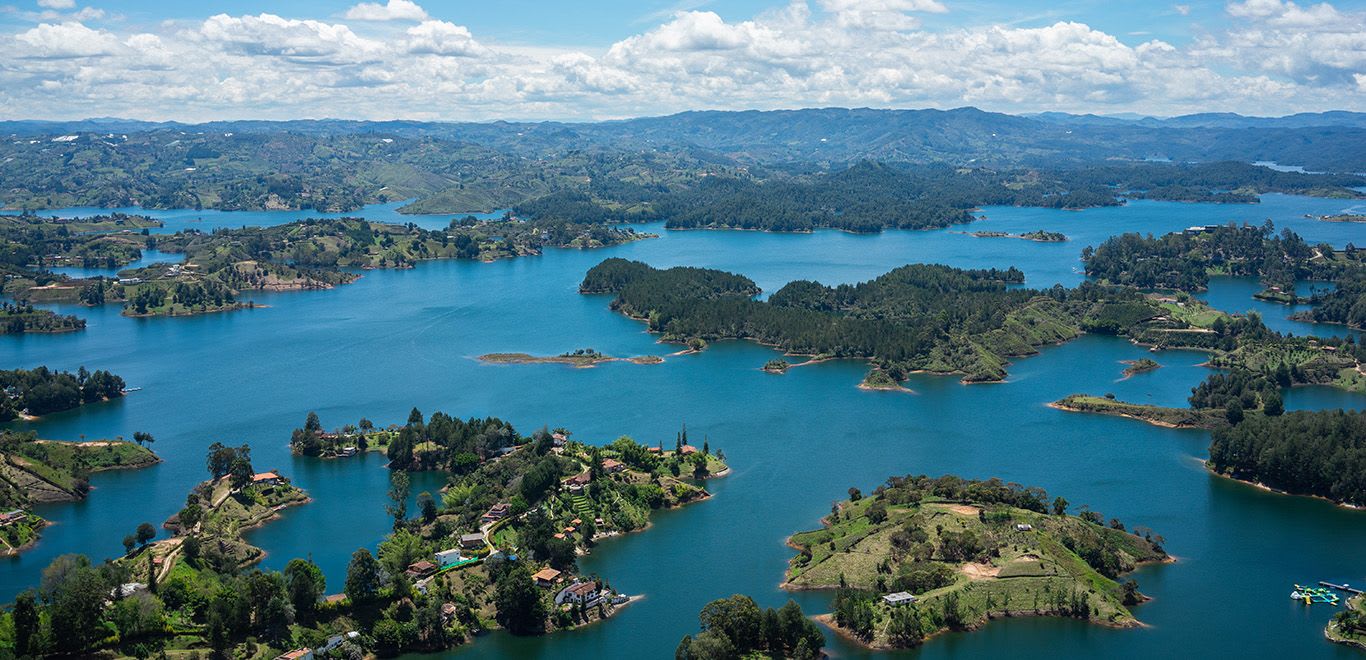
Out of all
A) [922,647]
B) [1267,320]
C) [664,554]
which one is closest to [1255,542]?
[922,647]

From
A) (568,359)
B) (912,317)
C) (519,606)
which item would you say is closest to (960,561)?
(519,606)

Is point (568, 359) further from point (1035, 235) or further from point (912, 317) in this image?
point (1035, 235)

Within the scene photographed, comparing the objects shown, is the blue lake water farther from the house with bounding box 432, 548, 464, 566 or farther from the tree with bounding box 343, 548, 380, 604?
the house with bounding box 432, 548, 464, 566

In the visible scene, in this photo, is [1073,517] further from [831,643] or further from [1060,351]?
[1060,351]

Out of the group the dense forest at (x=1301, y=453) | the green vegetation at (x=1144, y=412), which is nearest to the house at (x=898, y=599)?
the dense forest at (x=1301, y=453)

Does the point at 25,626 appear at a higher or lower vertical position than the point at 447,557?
higher

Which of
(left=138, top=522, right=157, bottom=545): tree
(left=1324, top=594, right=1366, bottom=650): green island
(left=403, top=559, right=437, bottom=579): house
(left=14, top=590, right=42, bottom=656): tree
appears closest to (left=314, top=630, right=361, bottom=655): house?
(left=403, top=559, right=437, bottom=579): house
